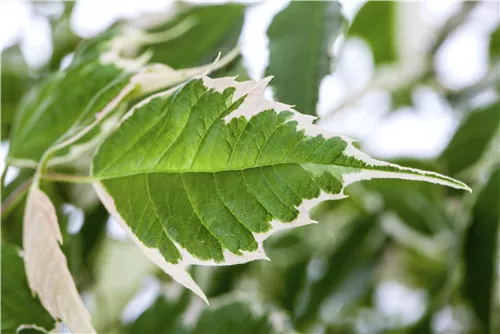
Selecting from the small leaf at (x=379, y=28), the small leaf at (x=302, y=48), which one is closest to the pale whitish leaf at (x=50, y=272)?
the small leaf at (x=302, y=48)

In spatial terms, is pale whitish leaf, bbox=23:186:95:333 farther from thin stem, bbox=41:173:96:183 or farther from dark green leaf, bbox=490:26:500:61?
dark green leaf, bbox=490:26:500:61

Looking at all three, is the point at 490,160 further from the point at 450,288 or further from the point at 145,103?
the point at 145,103

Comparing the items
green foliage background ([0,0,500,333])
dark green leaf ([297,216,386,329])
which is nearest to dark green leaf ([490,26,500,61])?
green foliage background ([0,0,500,333])

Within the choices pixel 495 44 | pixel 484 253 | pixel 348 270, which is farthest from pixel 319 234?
pixel 495 44

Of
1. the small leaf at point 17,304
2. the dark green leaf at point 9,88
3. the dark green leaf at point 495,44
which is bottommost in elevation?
the small leaf at point 17,304

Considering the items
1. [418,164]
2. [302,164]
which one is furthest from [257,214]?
[418,164]

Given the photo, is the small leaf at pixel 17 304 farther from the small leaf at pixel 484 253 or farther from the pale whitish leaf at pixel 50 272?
the small leaf at pixel 484 253
